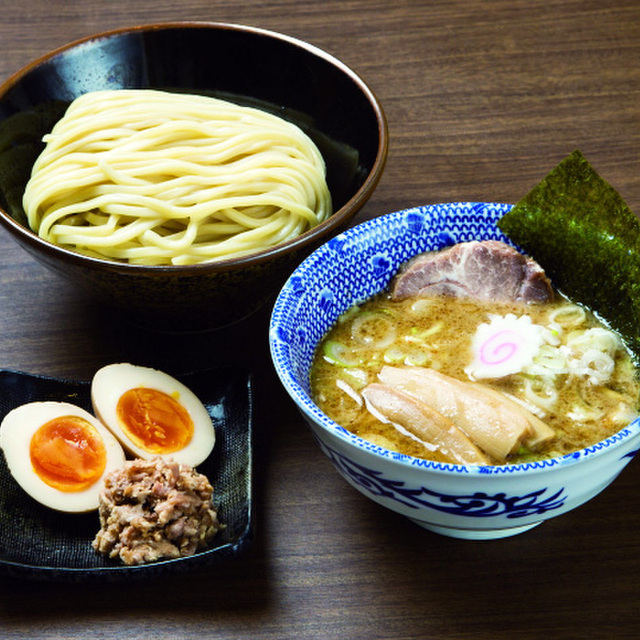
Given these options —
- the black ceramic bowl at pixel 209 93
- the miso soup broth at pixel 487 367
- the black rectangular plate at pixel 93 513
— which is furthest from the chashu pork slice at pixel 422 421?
the black ceramic bowl at pixel 209 93

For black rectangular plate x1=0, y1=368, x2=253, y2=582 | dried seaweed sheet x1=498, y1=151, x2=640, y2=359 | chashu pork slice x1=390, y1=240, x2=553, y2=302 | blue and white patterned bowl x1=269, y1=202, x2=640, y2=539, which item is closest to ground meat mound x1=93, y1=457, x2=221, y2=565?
black rectangular plate x1=0, y1=368, x2=253, y2=582

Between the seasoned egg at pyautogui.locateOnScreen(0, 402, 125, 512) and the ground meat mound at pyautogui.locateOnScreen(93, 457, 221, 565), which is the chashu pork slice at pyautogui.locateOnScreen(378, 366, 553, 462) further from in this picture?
the seasoned egg at pyautogui.locateOnScreen(0, 402, 125, 512)

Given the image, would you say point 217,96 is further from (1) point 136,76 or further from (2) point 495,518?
(2) point 495,518

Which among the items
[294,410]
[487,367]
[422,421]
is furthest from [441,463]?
[294,410]

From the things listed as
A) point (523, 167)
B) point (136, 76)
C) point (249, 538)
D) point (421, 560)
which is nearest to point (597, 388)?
point (421, 560)

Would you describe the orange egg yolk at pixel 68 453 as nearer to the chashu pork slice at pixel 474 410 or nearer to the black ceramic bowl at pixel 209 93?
the black ceramic bowl at pixel 209 93
